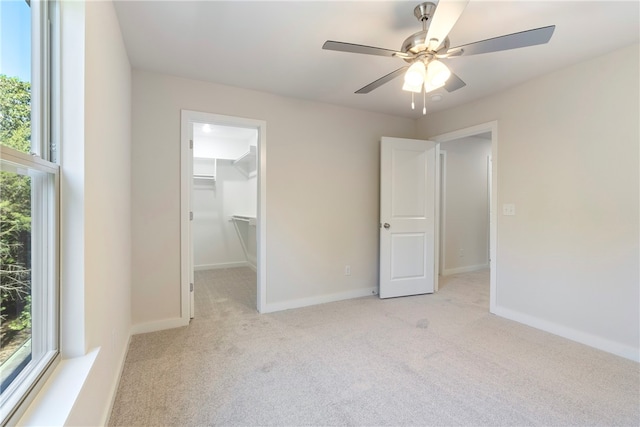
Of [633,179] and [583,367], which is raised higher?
[633,179]

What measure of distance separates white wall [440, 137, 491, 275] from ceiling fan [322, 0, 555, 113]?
315cm

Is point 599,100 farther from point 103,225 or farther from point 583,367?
point 103,225

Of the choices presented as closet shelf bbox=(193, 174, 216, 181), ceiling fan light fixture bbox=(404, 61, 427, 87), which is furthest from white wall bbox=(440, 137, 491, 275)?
closet shelf bbox=(193, 174, 216, 181)

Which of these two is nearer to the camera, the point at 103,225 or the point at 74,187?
the point at 74,187

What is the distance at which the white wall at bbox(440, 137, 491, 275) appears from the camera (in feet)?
15.5

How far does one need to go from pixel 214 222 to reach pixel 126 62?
3.26 m

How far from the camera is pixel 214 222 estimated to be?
5.16m

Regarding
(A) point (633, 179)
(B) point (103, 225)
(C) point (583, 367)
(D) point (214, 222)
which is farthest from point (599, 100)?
(D) point (214, 222)

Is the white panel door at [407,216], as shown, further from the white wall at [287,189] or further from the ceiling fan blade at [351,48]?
the ceiling fan blade at [351,48]

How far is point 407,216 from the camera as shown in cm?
360

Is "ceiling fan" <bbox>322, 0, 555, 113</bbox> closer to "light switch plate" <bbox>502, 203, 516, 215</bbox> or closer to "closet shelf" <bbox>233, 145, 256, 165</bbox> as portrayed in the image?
"light switch plate" <bbox>502, 203, 516, 215</bbox>

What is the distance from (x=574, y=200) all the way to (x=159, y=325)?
3.82 metres

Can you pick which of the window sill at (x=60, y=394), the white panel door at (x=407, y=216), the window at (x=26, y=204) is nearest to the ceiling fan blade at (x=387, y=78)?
the white panel door at (x=407, y=216)

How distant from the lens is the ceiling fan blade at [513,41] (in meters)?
1.38
